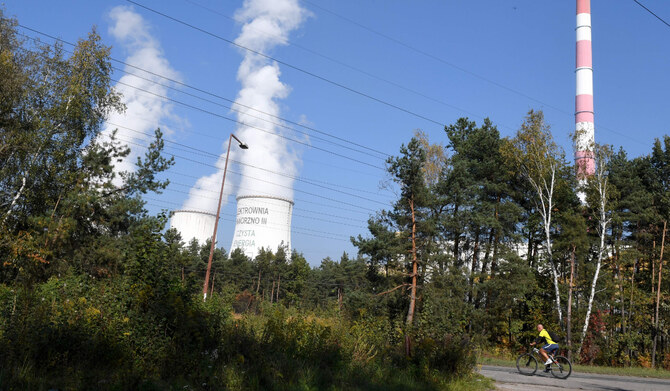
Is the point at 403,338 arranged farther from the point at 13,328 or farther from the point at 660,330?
the point at 660,330

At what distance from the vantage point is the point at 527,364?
15703 mm

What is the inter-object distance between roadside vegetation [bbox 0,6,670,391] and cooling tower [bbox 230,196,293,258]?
16.8 meters

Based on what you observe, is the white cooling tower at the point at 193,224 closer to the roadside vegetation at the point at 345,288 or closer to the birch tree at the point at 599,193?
the roadside vegetation at the point at 345,288

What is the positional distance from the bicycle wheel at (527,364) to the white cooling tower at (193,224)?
47729 mm

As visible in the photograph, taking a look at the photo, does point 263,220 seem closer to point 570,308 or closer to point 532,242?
point 532,242

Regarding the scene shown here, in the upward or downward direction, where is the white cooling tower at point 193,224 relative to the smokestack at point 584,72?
downward

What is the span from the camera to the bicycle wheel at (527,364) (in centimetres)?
1563

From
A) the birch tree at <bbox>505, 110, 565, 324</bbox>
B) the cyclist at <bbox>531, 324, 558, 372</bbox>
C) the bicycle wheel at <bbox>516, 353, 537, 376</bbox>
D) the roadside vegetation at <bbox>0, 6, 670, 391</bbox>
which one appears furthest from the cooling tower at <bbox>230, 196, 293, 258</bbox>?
the cyclist at <bbox>531, 324, 558, 372</bbox>

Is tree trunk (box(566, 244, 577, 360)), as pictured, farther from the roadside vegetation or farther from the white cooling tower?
Result: the white cooling tower

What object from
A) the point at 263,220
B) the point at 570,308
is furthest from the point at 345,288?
the point at 263,220

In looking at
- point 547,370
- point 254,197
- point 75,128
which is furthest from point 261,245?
point 547,370

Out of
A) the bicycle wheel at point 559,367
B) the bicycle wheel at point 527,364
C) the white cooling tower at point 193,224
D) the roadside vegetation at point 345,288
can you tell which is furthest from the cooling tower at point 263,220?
the bicycle wheel at point 559,367

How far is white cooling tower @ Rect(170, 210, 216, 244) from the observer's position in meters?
58.6

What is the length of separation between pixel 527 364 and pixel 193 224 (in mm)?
48316
